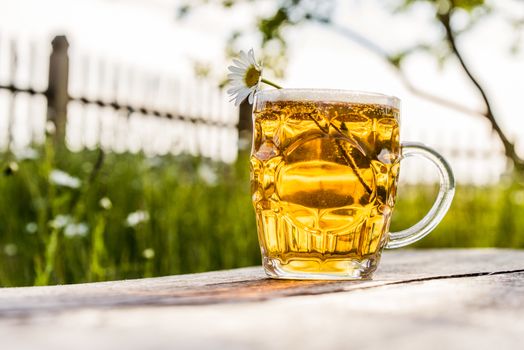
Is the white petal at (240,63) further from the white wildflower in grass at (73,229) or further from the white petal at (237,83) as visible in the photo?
the white wildflower in grass at (73,229)

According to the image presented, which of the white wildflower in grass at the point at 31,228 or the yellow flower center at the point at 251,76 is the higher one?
the yellow flower center at the point at 251,76

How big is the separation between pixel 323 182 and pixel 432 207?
1.01 feet

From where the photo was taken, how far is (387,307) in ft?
2.91

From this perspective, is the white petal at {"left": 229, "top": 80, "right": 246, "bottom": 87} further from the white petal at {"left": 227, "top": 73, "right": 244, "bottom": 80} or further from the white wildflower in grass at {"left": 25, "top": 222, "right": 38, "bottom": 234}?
the white wildflower in grass at {"left": 25, "top": 222, "right": 38, "bottom": 234}

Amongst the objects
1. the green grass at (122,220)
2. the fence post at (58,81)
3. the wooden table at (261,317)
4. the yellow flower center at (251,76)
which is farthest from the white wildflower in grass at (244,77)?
the fence post at (58,81)

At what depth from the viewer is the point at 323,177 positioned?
1333 millimetres

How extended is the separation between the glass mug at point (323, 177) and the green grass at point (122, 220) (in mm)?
1421

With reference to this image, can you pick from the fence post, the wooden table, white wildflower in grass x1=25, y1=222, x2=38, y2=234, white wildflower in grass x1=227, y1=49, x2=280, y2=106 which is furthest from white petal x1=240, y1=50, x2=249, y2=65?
the fence post

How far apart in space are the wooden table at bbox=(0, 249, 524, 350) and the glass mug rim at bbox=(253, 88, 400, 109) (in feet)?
1.18

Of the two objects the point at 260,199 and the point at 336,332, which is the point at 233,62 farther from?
the point at 336,332

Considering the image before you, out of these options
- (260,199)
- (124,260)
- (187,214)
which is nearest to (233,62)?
(260,199)

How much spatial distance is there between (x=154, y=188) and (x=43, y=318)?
349 centimetres

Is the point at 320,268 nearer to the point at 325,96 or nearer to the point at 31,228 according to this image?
the point at 325,96

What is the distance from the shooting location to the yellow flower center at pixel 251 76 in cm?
146
